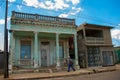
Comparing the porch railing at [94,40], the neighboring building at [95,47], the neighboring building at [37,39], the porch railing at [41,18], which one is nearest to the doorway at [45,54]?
the neighboring building at [37,39]

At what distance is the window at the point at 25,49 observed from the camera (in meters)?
14.8

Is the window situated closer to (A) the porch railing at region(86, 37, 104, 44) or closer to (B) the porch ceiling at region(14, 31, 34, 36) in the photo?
(B) the porch ceiling at region(14, 31, 34, 36)

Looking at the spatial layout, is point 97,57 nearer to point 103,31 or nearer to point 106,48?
point 106,48

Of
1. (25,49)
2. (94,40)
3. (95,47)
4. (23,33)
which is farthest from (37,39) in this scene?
(95,47)

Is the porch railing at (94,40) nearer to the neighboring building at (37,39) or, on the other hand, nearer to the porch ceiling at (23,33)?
the neighboring building at (37,39)

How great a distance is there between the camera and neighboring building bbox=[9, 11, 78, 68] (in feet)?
43.1

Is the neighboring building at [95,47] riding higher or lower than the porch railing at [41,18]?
lower

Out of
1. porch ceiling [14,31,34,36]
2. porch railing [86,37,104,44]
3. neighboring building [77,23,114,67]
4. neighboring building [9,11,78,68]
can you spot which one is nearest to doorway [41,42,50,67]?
neighboring building [9,11,78,68]

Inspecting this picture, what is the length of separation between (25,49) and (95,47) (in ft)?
29.8

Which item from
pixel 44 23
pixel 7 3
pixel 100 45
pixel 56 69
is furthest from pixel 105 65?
pixel 7 3

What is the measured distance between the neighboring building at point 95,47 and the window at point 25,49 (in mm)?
6740

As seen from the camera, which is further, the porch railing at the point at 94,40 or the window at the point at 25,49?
the porch railing at the point at 94,40

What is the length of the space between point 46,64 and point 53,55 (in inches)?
56.1

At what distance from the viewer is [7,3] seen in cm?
A: 1071
